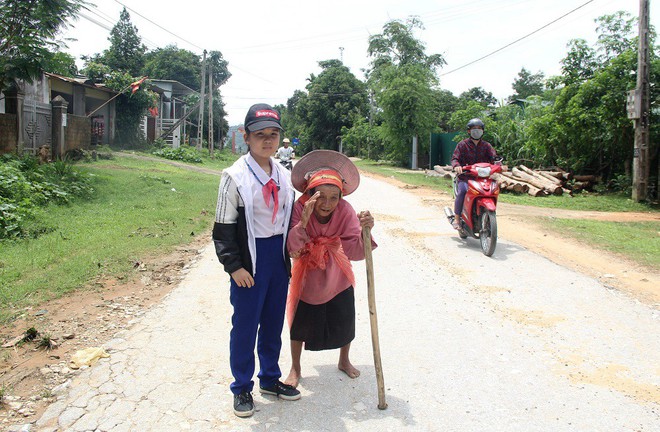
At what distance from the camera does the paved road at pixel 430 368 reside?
330 centimetres

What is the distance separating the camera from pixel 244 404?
337 centimetres

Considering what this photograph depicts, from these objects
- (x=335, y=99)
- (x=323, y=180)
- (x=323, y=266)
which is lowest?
(x=323, y=266)

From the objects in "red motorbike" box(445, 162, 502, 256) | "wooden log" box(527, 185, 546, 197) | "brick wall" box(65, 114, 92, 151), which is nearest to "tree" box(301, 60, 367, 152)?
"brick wall" box(65, 114, 92, 151)

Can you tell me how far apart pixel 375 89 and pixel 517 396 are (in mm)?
31613

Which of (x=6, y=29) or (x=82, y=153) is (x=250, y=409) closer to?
(x=6, y=29)

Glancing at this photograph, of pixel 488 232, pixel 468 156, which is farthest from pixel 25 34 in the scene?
pixel 488 232

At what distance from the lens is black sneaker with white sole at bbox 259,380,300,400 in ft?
11.8

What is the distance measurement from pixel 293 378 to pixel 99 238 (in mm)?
6063

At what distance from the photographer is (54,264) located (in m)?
7.14

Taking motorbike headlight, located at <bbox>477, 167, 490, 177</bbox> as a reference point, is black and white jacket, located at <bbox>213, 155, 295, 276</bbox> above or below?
below

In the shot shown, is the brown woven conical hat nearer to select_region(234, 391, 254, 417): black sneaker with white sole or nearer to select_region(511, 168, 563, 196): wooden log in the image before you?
select_region(234, 391, 254, 417): black sneaker with white sole

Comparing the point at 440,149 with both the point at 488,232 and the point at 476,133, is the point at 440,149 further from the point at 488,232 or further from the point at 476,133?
the point at 488,232

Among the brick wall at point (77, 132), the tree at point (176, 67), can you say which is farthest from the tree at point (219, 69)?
the brick wall at point (77, 132)

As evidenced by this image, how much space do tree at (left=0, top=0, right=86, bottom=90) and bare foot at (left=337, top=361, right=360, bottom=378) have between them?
1140 cm
